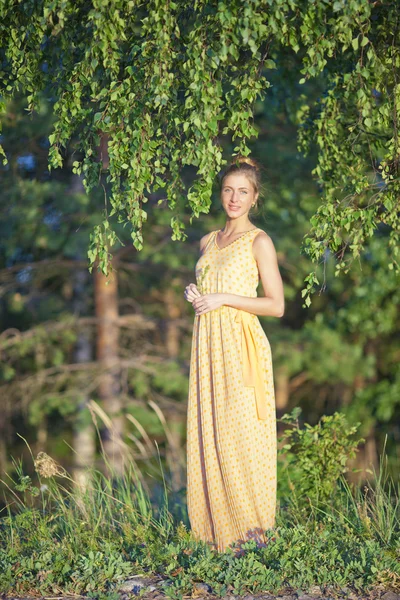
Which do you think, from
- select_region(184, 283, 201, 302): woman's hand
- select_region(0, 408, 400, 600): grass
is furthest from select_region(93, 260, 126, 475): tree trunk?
select_region(184, 283, 201, 302): woman's hand

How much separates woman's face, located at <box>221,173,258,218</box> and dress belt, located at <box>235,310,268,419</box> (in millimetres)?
555

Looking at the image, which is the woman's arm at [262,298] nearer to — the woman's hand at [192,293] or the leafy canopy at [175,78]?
the woman's hand at [192,293]

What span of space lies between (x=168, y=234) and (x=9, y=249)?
2103 millimetres

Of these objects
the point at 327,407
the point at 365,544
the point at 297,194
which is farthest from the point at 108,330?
the point at 365,544

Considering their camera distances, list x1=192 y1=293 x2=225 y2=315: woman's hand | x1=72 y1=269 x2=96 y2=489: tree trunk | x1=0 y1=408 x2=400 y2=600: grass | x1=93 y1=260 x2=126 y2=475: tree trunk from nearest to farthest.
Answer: x1=0 y1=408 x2=400 y2=600: grass, x1=192 y1=293 x2=225 y2=315: woman's hand, x1=72 y1=269 x2=96 y2=489: tree trunk, x1=93 y1=260 x2=126 y2=475: tree trunk

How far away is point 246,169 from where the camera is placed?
4141 mm

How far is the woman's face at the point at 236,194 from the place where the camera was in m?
4.14

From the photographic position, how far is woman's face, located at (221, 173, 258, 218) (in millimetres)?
4141

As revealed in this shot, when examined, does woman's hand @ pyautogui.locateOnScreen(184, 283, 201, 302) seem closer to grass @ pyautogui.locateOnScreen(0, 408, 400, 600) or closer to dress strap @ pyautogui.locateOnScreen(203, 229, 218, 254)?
dress strap @ pyautogui.locateOnScreen(203, 229, 218, 254)

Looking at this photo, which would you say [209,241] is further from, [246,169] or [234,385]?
[234,385]

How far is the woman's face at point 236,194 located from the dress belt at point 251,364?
555mm

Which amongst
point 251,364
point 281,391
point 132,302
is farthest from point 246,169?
point 281,391

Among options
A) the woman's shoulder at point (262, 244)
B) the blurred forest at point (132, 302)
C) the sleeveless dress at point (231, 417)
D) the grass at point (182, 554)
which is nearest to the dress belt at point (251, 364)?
the sleeveless dress at point (231, 417)

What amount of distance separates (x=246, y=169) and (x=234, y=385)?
116 centimetres
